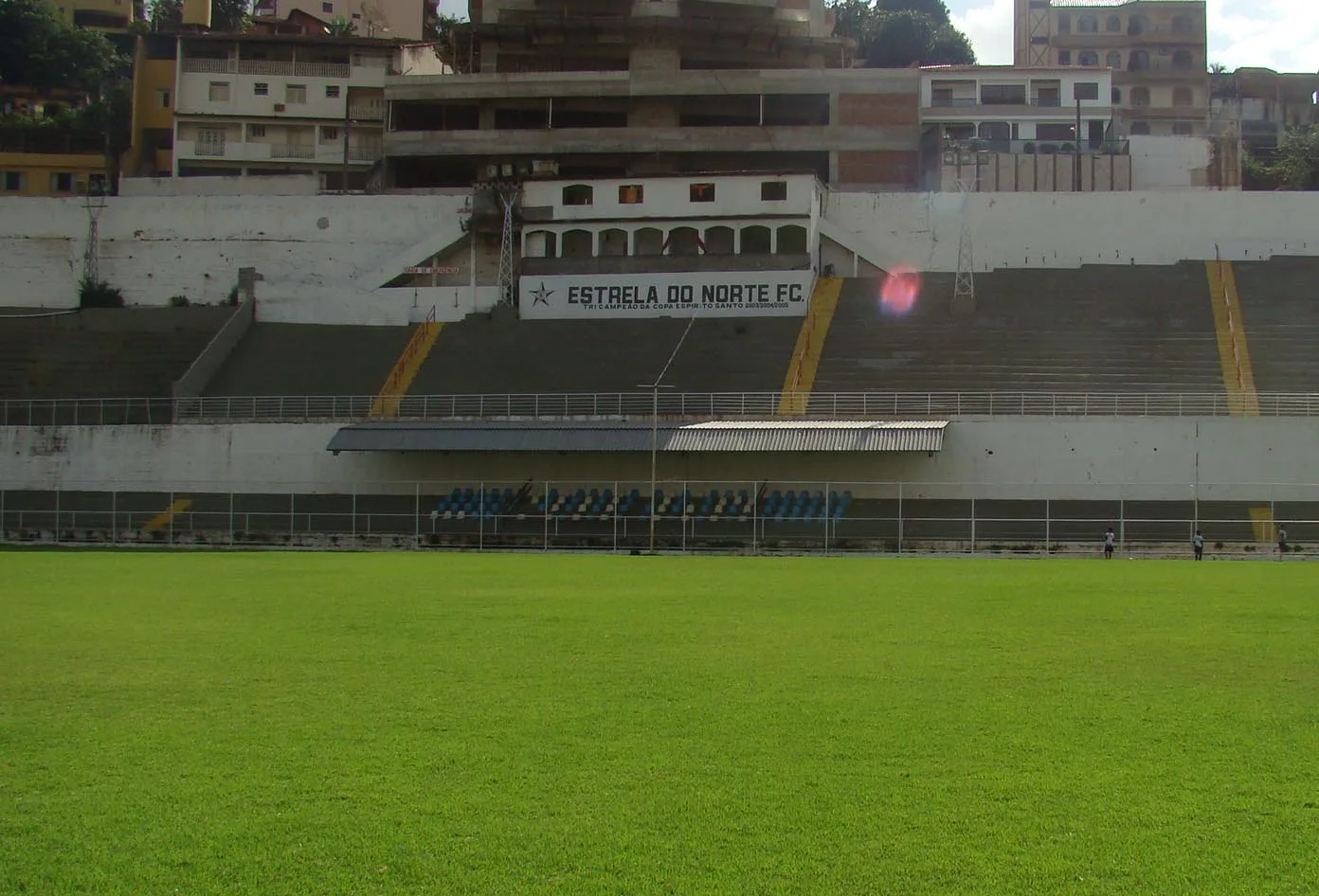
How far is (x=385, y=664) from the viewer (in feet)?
46.6

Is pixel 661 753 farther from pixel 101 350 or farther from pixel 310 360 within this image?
pixel 101 350

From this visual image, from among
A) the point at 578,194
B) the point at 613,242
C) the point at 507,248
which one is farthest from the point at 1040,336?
the point at 507,248

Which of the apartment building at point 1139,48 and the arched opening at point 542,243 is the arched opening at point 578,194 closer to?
the arched opening at point 542,243

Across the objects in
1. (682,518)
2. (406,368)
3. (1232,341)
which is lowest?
(682,518)

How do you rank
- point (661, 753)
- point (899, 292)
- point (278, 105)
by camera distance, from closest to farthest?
point (661, 753)
point (899, 292)
point (278, 105)

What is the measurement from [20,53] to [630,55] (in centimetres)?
4388

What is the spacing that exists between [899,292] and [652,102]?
19.7 meters

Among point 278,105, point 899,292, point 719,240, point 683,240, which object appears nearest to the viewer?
point 899,292

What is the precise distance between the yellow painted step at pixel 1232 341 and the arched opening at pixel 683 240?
2020 centimetres

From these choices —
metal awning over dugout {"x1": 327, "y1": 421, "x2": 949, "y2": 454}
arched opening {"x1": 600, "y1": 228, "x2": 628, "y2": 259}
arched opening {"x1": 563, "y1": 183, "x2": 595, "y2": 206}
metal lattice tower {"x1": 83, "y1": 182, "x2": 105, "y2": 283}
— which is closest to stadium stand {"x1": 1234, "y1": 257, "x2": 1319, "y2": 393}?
metal awning over dugout {"x1": 327, "y1": 421, "x2": 949, "y2": 454}

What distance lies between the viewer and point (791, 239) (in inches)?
2447

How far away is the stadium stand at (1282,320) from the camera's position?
153ft

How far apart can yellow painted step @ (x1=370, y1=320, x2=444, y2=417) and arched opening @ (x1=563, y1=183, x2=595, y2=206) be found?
8400mm

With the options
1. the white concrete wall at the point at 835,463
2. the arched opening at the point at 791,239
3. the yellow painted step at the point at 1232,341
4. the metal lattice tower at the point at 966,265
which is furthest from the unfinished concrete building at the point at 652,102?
the white concrete wall at the point at 835,463
